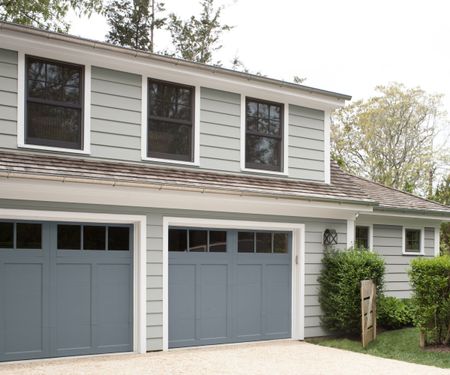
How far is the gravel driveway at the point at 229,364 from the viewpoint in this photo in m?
7.57

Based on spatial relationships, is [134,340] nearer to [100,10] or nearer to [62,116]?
[62,116]

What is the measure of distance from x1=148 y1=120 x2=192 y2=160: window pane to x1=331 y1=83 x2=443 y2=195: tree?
20813 millimetres

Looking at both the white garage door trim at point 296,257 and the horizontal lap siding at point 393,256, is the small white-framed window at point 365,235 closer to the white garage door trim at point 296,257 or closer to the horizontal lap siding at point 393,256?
the horizontal lap siding at point 393,256

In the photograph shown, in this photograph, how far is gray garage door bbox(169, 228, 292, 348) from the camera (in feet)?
30.6

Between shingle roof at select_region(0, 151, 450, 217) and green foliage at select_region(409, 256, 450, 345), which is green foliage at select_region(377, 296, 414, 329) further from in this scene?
shingle roof at select_region(0, 151, 450, 217)

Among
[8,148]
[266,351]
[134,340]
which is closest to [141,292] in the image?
[134,340]

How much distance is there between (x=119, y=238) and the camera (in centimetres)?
888

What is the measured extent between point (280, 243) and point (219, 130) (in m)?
2.35

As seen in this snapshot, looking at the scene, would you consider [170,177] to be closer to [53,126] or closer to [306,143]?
[53,126]

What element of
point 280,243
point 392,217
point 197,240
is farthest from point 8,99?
point 392,217

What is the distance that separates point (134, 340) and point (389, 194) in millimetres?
8351

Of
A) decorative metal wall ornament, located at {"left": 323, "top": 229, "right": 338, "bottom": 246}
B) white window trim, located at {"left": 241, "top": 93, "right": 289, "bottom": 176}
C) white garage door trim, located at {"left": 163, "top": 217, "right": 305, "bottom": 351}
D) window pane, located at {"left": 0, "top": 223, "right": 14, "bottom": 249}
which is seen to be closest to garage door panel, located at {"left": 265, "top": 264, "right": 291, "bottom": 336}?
white garage door trim, located at {"left": 163, "top": 217, "right": 305, "bottom": 351}

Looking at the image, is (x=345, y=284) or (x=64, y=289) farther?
(x=345, y=284)

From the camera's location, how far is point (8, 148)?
8047mm
